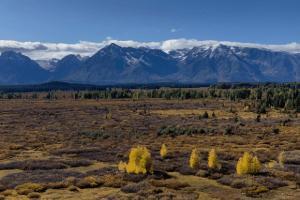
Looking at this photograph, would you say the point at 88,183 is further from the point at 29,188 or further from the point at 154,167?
the point at 154,167

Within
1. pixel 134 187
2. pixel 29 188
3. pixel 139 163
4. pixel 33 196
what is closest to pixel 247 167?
pixel 139 163

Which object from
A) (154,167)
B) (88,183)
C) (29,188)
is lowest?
(29,188)

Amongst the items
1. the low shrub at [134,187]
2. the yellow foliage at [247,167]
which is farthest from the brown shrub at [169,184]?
the yellow foliage at [247,167]

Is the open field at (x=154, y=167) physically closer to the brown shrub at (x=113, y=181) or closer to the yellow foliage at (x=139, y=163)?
the brown shrub at (x=113, y=181)

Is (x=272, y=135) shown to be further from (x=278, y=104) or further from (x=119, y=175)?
(x=278, y=104)

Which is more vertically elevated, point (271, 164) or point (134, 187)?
point (271, 164)

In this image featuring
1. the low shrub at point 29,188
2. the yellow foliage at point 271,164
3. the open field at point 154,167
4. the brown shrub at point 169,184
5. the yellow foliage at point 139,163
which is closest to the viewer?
the open field at point 154,167

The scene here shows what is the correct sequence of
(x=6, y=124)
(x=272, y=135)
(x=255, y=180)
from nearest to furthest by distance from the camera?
(x=255, y=180), (x=272, y=135), (x=6, y=124)

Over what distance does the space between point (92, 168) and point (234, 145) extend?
90.6ft

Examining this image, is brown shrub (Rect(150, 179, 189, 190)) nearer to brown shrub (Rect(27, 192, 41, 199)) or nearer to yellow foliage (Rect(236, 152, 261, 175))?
yellow foliage (Rect(236, 152, 261, 175))

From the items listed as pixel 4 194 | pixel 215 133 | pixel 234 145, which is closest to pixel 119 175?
pixel 4 194

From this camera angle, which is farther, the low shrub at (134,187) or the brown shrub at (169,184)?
the brown shrub at (169,184)

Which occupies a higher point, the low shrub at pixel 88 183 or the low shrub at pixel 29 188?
the low shrub at pixel 88 183

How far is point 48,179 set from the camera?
43.5 metres
